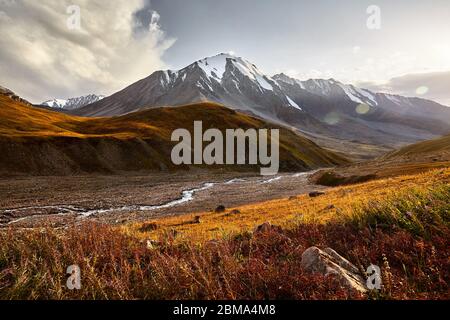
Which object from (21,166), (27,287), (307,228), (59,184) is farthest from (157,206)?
(21,166)

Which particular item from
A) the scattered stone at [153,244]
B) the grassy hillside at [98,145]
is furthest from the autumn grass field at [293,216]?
the grassy hillside at [98,145]

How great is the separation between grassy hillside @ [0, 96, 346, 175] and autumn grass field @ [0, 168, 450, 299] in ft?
279

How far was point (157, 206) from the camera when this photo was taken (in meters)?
48.0

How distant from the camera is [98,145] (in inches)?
4158

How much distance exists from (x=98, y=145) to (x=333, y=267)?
107975mm

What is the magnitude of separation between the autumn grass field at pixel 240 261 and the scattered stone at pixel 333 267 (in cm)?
20

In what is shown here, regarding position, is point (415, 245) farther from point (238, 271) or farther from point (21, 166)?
point (21, 166)

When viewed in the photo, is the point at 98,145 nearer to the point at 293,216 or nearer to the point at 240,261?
the point at 293,216

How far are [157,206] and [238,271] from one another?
4246cm

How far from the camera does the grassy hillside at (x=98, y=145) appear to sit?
87.9m

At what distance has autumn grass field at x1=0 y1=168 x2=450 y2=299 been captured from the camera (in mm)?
6105

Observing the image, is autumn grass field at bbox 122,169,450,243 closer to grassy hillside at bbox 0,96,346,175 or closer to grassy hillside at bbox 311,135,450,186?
grassy hillside at bbox 311,135,450,186

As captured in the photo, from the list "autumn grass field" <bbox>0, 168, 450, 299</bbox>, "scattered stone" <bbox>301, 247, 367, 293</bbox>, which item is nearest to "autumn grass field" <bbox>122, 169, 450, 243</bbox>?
"autumn grass field" <bbox>0, 168, 450, 299</bbox>
